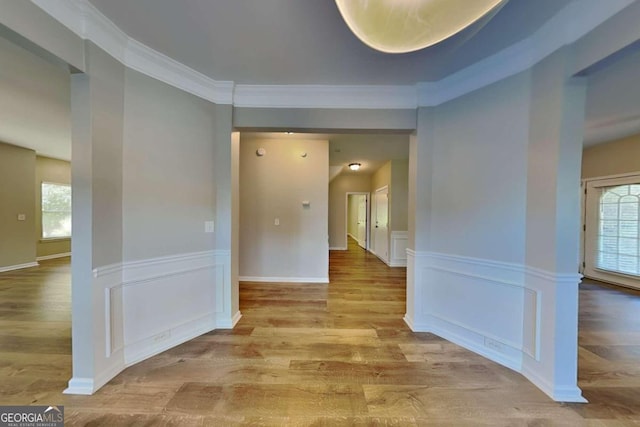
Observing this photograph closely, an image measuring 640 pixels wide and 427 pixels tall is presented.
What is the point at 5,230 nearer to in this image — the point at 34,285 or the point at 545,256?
the point at 34,285

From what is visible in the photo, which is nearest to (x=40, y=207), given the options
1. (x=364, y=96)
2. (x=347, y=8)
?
(x=364, y=96)

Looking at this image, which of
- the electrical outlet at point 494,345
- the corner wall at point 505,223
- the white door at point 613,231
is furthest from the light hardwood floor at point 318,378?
the white door at point 613,231

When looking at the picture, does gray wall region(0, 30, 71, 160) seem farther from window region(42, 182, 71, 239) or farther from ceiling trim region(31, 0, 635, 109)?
window region(42, 182, 71, 239)

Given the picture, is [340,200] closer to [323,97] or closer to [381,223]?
[381,223]

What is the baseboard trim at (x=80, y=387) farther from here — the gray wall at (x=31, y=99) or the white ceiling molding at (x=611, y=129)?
the white ceiling molding at (x=611, y=129)

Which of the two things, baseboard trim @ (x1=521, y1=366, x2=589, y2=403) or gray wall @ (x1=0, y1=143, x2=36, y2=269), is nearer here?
baseboard trim @ (x1=521, y1=366, x2=589, y2=403)

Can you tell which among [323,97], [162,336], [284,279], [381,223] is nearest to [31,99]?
[162,336]

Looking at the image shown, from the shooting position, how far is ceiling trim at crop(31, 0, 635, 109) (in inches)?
66.9

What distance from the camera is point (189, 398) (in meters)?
1.82

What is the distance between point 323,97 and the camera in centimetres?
288

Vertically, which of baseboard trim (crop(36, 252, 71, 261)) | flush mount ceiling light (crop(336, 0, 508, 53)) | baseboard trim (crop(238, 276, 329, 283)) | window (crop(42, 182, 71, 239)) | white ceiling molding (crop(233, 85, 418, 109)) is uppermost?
white ceiling molding (crop(233, 85, 418, 109))

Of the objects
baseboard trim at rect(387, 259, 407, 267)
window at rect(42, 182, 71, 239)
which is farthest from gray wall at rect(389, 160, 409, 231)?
window at rect(42, 182, 71, 239)

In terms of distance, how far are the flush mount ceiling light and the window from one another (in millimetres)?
9011

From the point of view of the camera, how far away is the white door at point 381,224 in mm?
7047
